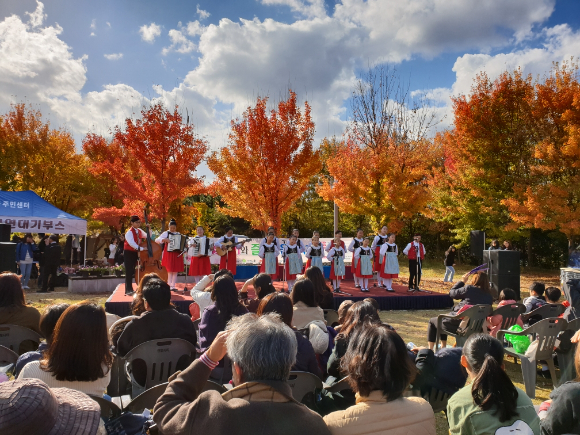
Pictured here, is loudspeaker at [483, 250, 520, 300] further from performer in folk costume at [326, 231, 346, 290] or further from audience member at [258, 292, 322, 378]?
audience member at [258, 292, 322, 378]

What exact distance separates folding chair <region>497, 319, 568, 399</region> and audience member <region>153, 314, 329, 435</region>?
142 inches

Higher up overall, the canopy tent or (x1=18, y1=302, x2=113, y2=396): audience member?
the canopy tent

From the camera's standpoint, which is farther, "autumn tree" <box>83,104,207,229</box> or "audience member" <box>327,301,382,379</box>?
"autumn tree" <box>83,104,207,229</box>

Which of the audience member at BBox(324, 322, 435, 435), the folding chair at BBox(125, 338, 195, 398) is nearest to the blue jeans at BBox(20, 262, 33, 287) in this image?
the folding chair at BBox(125, 338, 195, 398)

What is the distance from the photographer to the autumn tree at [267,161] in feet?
47.2

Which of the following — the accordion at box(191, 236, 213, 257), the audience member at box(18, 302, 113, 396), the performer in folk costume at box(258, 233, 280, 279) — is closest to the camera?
the audience member at box(18, 302, 113, 396)

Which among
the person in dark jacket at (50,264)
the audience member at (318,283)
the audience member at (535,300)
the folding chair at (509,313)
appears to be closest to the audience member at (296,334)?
the audience member at (318,283)

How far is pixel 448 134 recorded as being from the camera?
16.5 m

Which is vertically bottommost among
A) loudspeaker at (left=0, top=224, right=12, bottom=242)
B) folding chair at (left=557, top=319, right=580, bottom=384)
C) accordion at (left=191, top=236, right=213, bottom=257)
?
folding chair at (left=557, top=319, right=580, bottom=384)

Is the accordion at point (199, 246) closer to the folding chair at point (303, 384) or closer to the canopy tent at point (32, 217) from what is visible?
the canopy tent at point (32, 217)

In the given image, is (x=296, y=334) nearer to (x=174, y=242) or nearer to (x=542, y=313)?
(x=542, y=313)

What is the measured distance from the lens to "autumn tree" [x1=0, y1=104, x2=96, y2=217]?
732 inches

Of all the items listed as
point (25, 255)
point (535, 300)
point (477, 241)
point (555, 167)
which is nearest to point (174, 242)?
point (25, 255)

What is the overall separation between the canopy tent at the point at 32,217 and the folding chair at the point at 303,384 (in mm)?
10999
